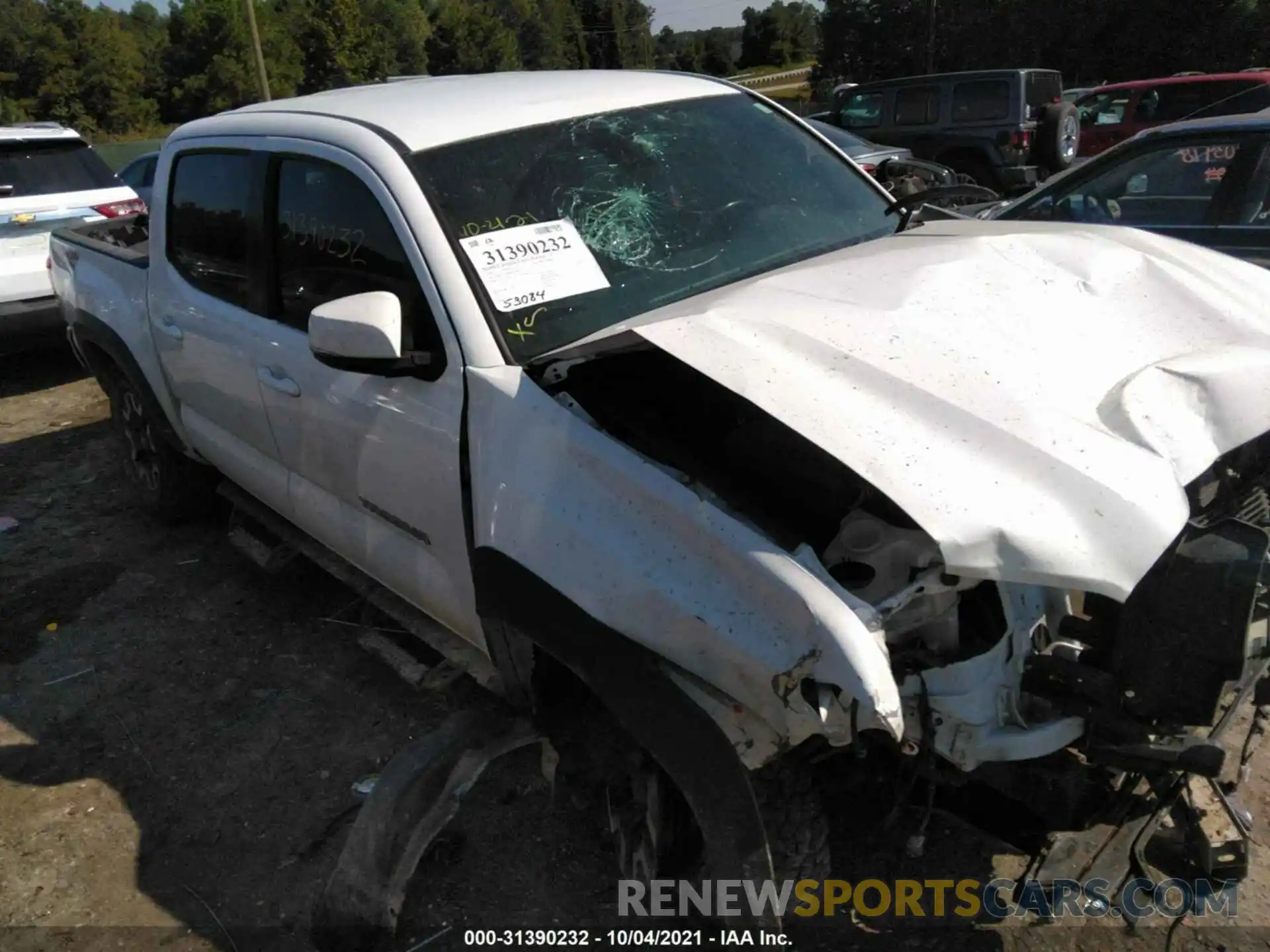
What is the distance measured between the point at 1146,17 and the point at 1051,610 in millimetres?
31416

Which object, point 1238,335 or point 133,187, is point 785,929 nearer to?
point 1238,335

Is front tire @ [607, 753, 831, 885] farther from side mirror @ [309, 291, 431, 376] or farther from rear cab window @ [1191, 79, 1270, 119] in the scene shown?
rear cab window @ [1191, 79, 1270, 119]

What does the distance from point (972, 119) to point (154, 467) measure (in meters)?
10.9

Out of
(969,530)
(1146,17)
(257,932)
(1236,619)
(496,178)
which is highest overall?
(1146,17)

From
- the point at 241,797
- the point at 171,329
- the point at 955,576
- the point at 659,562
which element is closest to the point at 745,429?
the point at 659,562

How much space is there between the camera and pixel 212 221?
354cm

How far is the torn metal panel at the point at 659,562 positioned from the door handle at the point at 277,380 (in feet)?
3.11

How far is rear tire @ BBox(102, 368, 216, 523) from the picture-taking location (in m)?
4.66

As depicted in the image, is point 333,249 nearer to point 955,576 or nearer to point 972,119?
point 955,576

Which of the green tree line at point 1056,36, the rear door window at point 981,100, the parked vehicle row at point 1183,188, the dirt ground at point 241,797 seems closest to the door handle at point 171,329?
the dirt ground at point 241,797

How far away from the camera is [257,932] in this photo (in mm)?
2598

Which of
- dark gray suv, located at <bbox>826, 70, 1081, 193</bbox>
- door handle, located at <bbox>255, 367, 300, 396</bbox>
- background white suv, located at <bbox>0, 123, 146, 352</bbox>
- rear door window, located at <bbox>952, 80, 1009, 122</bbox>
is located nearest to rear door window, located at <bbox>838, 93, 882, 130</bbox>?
dark gray suv, located at <bbox>826, 70, 1081, 193</bbox>

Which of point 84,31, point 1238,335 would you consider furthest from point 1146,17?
point 84,31

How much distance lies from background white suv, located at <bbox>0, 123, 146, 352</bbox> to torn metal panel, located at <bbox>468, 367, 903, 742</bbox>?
6.36 m
